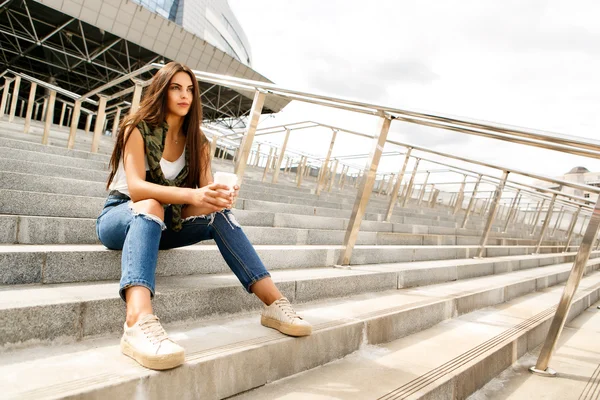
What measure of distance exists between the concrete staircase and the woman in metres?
0.11

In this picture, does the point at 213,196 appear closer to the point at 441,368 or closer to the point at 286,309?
the point at 286,309

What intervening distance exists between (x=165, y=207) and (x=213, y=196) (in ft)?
1.29

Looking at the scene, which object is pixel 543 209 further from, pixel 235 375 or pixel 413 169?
pixel 235 375

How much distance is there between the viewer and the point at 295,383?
4.82 feet

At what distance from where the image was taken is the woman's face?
1.88 meters

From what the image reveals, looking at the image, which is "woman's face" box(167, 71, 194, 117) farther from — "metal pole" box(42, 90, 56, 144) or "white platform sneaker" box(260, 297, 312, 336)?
"metal pole" box(42, 90, 56, 144)

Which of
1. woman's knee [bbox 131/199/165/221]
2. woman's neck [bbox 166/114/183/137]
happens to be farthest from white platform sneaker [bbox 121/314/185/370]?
woman's neck [bbox 166/114/183/137]

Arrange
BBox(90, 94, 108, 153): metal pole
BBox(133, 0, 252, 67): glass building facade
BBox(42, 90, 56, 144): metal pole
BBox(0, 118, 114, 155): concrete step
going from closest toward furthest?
BBox(90, 94, 108, 153): metal pole, BBox(42, 90, 56, 144): metal pole, BBox(0, 118, 114, 155): concrete step, BBox(133, 0, 252, 67): glass building facade

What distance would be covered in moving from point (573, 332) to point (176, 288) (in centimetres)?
309

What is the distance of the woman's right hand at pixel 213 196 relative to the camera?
151cm

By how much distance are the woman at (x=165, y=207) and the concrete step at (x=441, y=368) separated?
0.82 feet

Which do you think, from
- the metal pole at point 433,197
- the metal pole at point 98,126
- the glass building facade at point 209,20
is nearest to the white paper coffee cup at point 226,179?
the metal pole at point 98,126

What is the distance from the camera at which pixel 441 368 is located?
1.73 meters

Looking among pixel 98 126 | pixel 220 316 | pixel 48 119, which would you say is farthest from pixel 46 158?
pixel 220 316
